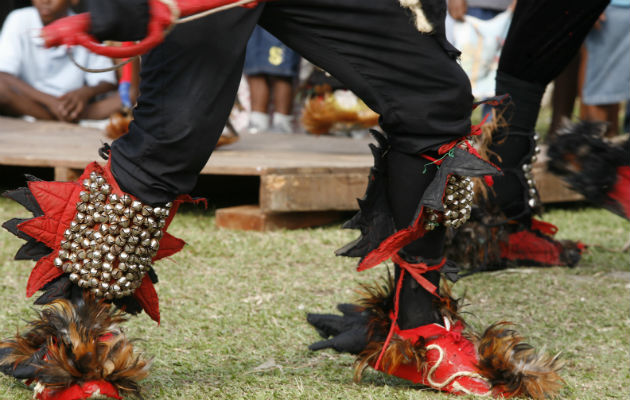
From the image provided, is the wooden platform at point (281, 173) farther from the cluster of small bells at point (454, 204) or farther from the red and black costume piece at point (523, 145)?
the cluster of small bells at point (454, 204)

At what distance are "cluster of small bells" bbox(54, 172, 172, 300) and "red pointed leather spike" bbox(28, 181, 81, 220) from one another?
22 millimetres

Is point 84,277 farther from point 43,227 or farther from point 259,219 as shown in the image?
point 259,219

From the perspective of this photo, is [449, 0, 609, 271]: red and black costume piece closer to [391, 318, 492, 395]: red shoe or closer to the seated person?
[391, 318, 492, 395]: red shoe

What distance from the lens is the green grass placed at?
1.63 metres

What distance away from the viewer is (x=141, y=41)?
124cm

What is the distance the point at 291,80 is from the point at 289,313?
3.35m

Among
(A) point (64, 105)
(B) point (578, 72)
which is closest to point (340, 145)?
(A) point (64, 105)

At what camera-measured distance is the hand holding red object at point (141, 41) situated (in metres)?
1.16

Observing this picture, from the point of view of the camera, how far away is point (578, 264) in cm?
→ 274

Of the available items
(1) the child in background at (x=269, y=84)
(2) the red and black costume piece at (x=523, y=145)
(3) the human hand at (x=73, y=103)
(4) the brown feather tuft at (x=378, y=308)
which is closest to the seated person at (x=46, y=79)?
(3) the human hand at (x=73, y=103)

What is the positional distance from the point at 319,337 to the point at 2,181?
2659 millimetres

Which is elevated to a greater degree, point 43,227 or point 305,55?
point 305,55

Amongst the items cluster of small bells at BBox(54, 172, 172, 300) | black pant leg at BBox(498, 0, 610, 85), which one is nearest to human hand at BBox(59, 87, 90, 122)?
black pant leg at BBox(498, 0, 610, 85)

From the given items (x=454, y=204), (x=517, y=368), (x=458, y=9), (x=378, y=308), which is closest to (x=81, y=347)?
(x=378, y=308)
